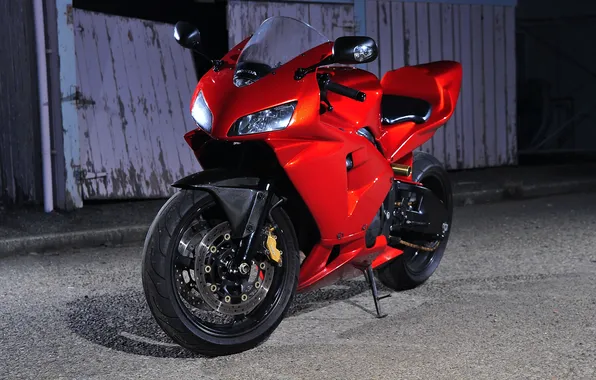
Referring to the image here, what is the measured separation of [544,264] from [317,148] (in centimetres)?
271

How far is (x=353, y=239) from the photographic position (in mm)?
4949

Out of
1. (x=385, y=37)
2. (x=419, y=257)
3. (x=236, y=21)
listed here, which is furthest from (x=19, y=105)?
(x=419, y=257)

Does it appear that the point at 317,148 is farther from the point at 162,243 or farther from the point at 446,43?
the point at 446,43

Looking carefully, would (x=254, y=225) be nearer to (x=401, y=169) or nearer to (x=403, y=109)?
(x=401, y=169)

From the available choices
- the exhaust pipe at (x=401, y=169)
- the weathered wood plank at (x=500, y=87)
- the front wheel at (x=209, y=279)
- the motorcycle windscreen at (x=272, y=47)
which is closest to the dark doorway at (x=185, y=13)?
the weathered wood plank at (x=500, y=87)

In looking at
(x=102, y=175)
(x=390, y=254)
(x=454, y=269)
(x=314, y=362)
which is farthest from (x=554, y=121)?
(x=314, y=362)

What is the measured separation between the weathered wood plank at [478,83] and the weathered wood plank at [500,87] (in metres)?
0.26

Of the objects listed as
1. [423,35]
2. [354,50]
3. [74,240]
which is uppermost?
[354,50]

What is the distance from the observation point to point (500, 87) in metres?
12.6

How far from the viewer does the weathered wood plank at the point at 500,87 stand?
12523 mm

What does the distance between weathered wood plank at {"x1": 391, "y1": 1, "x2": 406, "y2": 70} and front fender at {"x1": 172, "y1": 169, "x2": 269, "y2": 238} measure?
24.0ft

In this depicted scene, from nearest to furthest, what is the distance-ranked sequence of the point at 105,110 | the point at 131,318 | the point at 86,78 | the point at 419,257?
the point at 131,318, the point at 419,257, the point at 86,78, the point at 105,110

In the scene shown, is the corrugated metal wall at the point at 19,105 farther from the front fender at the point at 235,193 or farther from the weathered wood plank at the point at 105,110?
the front fender at the point at 235,193

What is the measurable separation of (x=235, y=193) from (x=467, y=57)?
8230 mm
